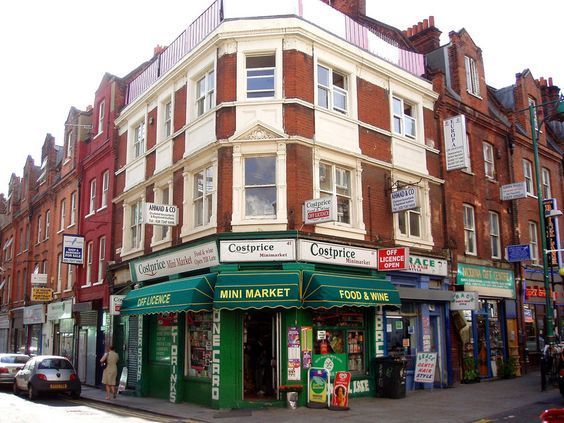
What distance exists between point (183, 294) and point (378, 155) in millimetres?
7893

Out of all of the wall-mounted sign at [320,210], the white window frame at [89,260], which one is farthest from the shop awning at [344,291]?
the white window frame at [89,260]

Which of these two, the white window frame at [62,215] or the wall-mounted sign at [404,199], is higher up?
the white window frame at [62,215]

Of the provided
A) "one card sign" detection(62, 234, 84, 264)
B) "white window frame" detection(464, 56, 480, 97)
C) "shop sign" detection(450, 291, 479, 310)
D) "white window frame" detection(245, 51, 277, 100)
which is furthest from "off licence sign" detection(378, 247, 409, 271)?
"one card sign" detection(62, 234, 84, 264)

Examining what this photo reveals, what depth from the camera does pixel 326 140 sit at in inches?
657

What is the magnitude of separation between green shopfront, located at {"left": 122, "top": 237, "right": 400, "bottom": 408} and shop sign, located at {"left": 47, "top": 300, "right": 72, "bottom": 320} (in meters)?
10.9

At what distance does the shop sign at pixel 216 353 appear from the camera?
1466 centimetres

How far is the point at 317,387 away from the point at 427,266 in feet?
21.7

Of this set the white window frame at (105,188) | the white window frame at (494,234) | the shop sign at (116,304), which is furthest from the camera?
the white window frame at (105,188)

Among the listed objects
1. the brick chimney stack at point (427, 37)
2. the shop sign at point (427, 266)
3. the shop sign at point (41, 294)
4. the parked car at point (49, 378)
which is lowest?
the parked car at point (49, 378)

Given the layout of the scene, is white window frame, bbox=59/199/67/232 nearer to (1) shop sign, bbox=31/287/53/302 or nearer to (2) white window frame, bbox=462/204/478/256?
(1) shop sign, bbox=31/287/53/302

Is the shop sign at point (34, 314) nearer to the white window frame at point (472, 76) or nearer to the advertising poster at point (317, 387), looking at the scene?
the advertising poster at point (317, 387)

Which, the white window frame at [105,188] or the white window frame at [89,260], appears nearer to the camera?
the white window frame at [105,188]

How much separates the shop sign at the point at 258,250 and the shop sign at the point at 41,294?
17721mm

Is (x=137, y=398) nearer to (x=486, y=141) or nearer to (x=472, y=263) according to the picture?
(x=472, y=263)
